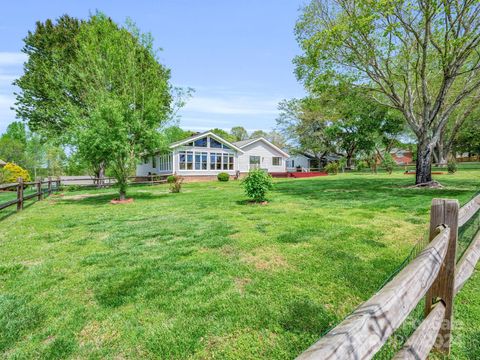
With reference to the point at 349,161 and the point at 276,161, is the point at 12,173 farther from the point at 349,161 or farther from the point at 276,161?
the point at 349,161

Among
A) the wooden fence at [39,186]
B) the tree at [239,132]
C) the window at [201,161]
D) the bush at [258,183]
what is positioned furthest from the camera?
the tree at [239,132]

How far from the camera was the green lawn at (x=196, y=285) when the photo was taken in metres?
2.47

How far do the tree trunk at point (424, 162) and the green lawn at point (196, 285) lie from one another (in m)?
7.83

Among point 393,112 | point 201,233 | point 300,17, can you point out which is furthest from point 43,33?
point 393,112

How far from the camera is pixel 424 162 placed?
13.1 metres

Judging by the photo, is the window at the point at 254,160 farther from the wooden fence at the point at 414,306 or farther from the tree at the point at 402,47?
the wooden fence at the point at 414,306

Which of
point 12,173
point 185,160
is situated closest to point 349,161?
point 185,160

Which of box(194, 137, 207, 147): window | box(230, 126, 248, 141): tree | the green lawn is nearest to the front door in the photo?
box(194, 137, 207, 147): window

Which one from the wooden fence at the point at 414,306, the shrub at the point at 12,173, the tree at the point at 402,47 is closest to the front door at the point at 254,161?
the tree at the point at 402,47

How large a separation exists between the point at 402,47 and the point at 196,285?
16.5 m

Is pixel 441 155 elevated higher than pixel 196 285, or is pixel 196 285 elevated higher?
pixel 441 155

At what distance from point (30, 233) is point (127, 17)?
12.5 metres

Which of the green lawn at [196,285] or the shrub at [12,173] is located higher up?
the shrub at [12,173]

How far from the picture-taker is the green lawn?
247 centimetres
